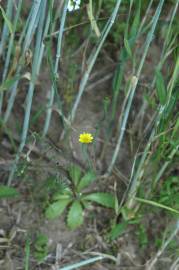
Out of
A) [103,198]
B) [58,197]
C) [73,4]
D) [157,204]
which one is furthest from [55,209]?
[73,4]

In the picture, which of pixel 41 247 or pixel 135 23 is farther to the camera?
pixel 41 247

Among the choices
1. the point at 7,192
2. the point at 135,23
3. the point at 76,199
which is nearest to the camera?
the point at 135,23

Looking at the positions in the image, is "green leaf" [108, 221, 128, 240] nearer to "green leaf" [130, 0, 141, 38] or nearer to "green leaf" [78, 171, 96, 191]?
"green leaf" [78, 171, 96, 191]

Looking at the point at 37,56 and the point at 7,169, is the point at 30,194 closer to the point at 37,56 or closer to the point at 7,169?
the point at 7,169

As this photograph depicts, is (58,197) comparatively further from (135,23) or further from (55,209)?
(135,23)

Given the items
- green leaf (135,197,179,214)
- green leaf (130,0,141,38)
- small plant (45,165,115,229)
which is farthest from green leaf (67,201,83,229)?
green leaf (130,0,141,38)

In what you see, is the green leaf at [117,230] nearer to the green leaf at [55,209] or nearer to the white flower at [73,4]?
the green leaf at [55,209]

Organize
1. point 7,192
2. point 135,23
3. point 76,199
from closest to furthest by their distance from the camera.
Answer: point 135,23 < point 7,192 < point 76,199
